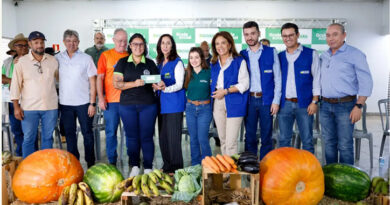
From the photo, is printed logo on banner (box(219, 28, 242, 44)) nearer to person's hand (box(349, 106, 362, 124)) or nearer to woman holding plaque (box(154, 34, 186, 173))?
woman holding plaque (box(154, 34, 186, 173))

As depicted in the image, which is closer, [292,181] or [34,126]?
[292,181]

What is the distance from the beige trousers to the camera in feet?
11.3

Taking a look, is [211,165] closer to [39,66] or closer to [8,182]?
[8,182]

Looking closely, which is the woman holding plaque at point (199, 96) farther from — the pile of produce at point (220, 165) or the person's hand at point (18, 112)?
the person's hand at point (18, 112)

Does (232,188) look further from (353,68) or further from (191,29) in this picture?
(191,29)

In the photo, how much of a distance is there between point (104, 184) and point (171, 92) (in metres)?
1.45

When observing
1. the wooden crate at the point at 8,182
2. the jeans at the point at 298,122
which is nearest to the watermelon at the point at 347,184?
the jeans at the point at 298,122

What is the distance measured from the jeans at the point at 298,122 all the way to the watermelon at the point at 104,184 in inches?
77.9

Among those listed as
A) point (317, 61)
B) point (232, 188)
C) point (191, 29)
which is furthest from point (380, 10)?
point (232, 188)

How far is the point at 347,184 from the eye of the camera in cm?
239

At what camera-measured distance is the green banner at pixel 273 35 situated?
33.7 feet

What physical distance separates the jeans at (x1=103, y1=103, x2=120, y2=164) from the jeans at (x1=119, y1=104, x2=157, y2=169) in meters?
0.54

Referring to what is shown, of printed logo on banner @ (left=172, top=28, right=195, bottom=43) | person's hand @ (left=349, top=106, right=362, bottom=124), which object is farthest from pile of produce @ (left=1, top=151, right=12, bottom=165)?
printed logo on banner @ (left=172, top=28, right=195, bottom=43)

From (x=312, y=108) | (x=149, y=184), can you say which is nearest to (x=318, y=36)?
(x=312, y=108)
